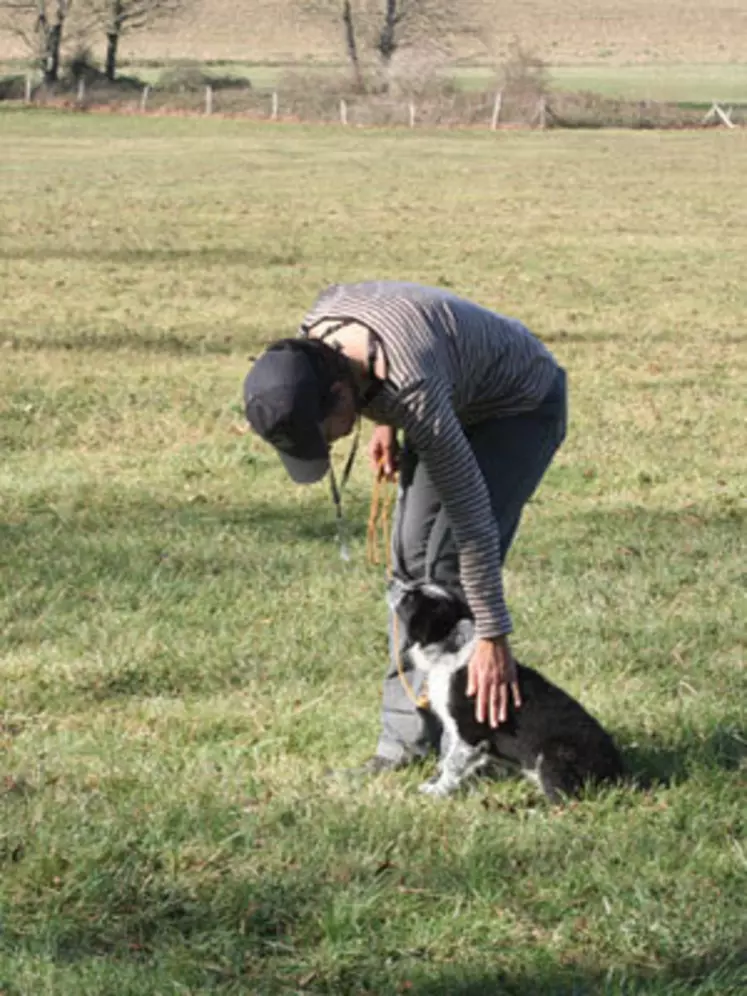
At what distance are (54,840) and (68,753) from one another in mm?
985

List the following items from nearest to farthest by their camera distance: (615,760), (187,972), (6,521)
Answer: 1. (187,972)
2. (615,760)
3. (6,521)

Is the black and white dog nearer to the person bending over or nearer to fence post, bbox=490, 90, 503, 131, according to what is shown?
the person bending over

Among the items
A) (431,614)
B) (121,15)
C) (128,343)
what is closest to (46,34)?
(121,15)

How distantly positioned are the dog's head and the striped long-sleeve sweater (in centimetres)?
42

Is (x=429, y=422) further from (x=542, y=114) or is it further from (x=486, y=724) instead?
(x=542, y=114)

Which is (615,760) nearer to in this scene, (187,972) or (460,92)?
(187,972)

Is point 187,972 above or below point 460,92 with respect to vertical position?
above

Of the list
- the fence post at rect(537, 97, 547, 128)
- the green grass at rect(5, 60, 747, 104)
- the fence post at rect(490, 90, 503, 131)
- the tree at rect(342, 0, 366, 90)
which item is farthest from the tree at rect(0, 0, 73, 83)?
the fence post at rect(537, 97, 547, 128)

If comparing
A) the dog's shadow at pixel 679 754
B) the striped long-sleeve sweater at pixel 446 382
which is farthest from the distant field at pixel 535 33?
the striped long-sleeve sweater at pixel 446 382

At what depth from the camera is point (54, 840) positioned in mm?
4590

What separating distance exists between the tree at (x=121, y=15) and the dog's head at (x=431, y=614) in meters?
70.4

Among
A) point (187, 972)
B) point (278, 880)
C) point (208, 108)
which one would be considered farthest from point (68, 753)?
point (208, 108)

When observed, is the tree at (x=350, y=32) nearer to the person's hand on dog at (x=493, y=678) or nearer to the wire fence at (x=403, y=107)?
Answer: the wire fence at (x=403, y=107)

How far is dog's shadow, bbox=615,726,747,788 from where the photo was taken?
17.5ft
